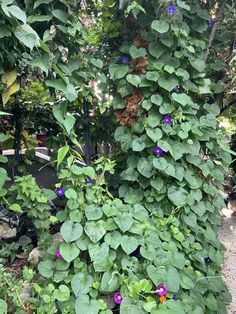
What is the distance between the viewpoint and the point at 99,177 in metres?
1.66

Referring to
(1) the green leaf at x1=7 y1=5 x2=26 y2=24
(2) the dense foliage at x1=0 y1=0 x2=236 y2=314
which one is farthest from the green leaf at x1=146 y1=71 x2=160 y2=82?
(1) the green leaf at x1=7 y1=5 x2=26 y2=24

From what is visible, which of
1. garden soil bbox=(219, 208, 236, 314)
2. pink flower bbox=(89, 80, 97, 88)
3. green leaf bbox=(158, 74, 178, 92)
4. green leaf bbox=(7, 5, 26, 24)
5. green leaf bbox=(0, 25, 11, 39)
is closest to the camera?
green leaf bbox=(7, 5, 26, 24)

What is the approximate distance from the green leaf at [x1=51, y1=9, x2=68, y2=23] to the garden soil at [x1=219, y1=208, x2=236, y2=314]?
1.80 meters

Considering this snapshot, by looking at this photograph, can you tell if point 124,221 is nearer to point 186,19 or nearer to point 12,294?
point 12,294

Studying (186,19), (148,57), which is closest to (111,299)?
(148,57)

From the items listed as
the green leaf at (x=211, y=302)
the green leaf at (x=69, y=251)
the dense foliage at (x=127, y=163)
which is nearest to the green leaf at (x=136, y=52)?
the dense foliage at (x=127, y=163)

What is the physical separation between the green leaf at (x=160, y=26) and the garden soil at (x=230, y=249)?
61.5 inches

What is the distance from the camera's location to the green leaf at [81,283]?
1.39 metres

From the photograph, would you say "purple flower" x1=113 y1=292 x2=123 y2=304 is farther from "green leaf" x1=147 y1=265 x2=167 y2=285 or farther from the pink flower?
the pink flower

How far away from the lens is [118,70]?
1868 mm

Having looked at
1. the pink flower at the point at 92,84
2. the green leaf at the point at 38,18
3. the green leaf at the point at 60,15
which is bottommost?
the pink flower at the point at 92,84

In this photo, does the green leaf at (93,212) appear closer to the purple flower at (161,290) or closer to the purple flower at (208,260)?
the purple flower at (161,290)

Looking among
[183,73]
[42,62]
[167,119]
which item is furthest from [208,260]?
[42,62]

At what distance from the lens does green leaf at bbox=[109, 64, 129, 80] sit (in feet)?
6.05
